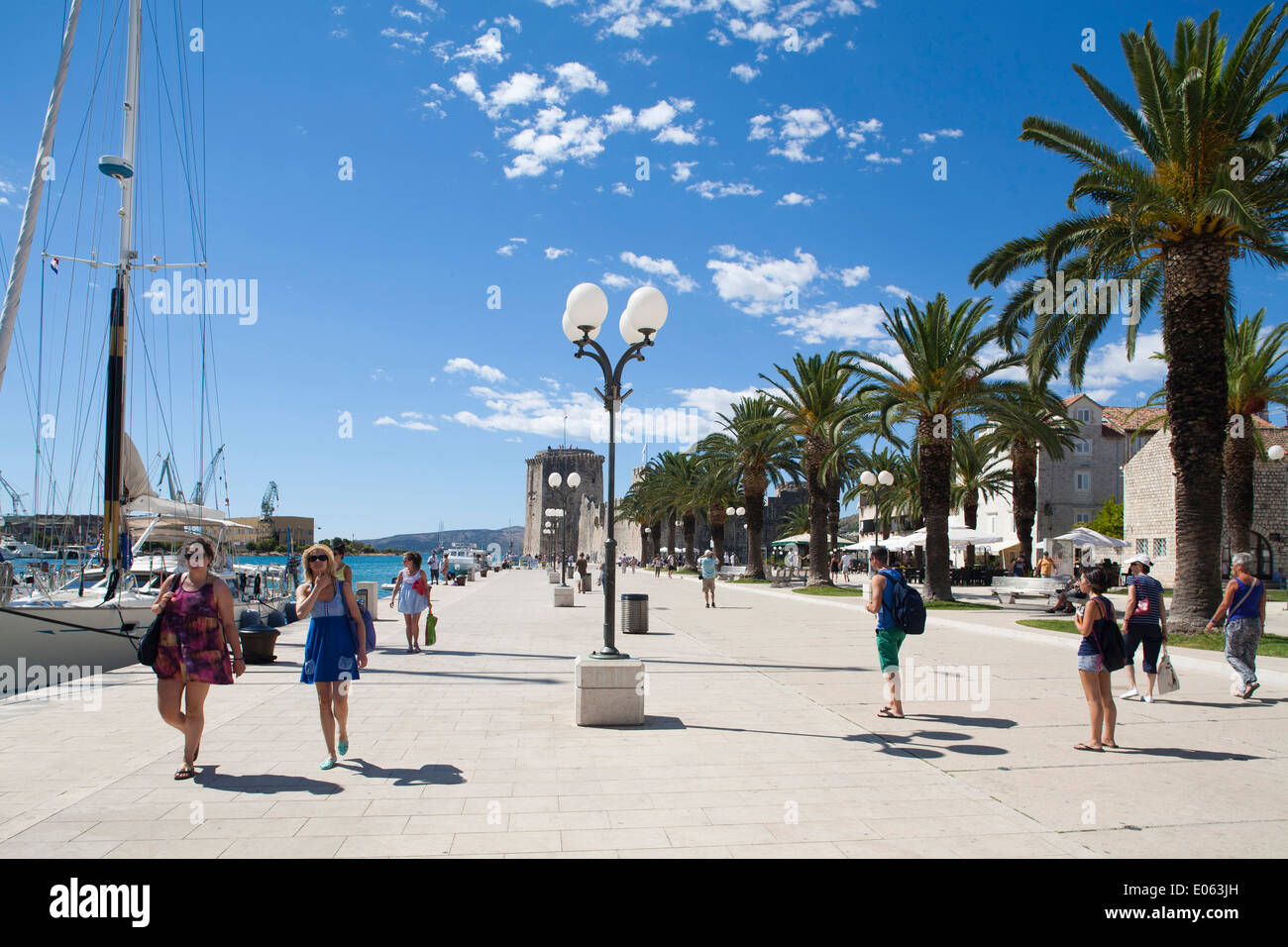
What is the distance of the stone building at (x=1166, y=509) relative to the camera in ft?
112

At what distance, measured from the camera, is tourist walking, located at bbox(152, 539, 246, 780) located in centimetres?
550

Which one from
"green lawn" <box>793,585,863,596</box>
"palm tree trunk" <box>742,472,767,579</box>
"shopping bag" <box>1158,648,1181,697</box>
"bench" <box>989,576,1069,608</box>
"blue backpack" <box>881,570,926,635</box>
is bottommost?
"green lawn" <box>793,585,863,596</box>

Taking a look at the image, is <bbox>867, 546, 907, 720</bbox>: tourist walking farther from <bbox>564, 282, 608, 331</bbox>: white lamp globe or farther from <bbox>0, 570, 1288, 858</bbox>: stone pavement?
<bbox>564, 282, 608, 331</bbox>: white lamp globe

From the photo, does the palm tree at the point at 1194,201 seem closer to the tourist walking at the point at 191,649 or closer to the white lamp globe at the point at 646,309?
the white lamp globe at the point at 646,309

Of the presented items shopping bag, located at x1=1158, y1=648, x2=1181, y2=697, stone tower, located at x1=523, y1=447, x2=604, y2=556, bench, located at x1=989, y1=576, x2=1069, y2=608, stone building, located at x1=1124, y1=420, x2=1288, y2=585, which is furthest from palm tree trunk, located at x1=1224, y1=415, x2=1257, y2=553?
stone tower, located at x1=523, y1=447, x2=604, y2=556

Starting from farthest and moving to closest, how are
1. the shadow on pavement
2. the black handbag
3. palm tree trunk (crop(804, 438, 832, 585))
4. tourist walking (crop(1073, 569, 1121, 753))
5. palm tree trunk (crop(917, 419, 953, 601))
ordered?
1. palm tree trunk (crop(804, 438, 832, 585))
2. palm tree trunk (crop(917, 419, 953, 601))
3. tourist walking (crop(1073, 569, 1121, 753))
4. the black handbag
5. the shadow on pavement

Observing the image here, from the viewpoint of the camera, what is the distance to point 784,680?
1013 centimetres

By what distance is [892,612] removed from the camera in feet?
24.8

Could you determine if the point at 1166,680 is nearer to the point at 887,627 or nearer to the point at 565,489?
the point at 887,627

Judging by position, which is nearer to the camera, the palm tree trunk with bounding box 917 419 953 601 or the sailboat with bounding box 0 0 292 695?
the sailboat with bounding box 0 0 292 695

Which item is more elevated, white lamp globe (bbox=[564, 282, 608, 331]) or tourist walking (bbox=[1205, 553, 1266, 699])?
white lamp globe (bbox=[564, 282, 608, 331])

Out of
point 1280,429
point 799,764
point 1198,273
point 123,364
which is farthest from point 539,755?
point 1280,429

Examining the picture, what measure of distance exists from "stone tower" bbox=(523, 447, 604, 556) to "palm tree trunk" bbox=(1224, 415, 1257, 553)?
237 feet

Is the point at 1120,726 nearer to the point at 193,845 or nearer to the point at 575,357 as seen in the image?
the point at 575,357
